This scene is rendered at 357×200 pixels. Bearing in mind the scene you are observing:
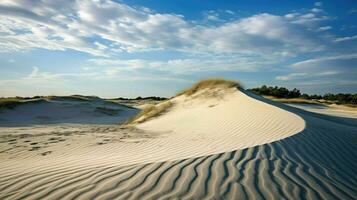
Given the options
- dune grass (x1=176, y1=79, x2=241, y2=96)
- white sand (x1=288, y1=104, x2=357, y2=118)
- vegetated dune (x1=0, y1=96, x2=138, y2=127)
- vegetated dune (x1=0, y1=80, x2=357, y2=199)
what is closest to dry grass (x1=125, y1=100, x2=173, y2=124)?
dune grass (x1=176, y1=79, x2=241, y2=96)

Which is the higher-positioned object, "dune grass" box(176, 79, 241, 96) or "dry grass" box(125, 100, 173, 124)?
"dune grass" box(176, 79, 241, 96)

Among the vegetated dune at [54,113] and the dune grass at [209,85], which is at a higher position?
the dune grass at [209,85]

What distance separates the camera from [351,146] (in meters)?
7.45

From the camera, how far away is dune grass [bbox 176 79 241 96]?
1723 centimetres

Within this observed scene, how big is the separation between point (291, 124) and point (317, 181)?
194 inches

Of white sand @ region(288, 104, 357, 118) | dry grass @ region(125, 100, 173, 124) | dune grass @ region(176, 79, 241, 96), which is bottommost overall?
white sand @ region(288, 104, 357, 118)

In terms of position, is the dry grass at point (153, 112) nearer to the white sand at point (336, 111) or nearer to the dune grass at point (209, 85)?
the dune grass at point (209, 85)

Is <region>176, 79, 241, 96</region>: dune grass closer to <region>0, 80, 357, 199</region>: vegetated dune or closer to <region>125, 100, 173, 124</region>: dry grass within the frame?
<region>125, 100, 173, 124</region>: dry grass

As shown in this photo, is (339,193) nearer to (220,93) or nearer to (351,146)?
(351,146)

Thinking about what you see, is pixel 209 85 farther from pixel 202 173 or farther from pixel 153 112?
pixel 202 173

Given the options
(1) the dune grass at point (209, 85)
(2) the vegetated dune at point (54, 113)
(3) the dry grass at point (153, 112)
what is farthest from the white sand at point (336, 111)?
(2) the vegetated dune at point (54, 113)

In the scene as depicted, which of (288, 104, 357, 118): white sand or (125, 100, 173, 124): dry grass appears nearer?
(125, 100, 173, 124): dry grass

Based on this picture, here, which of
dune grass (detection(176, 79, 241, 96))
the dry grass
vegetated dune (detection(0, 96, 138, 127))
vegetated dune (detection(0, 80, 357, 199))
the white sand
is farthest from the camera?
the white sand

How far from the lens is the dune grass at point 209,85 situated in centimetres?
1723
